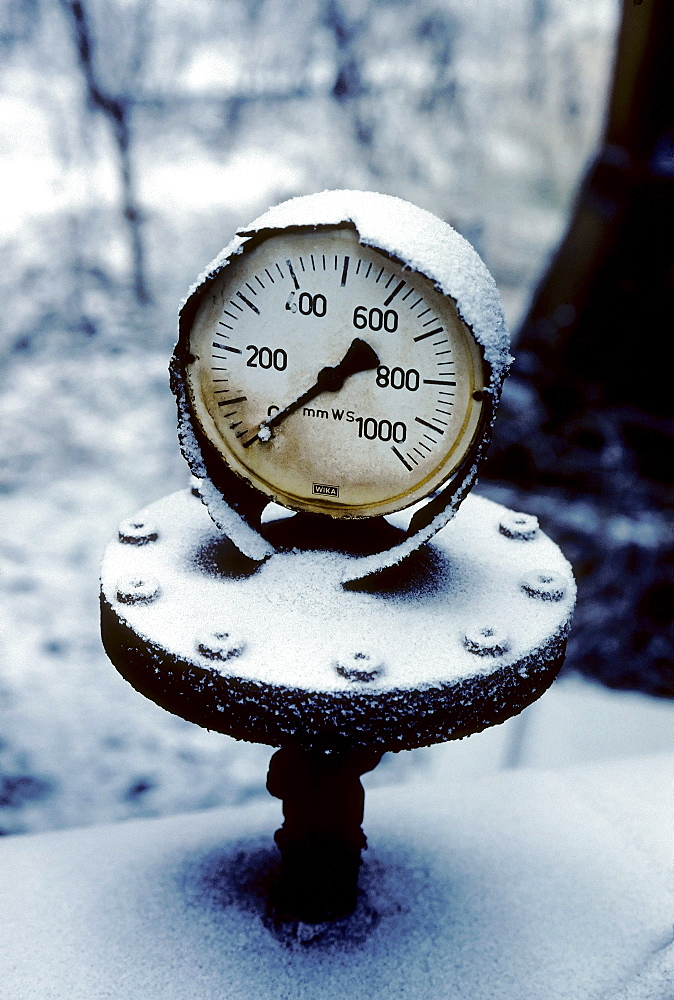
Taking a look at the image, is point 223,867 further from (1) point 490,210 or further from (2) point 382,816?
(1) point 490,210

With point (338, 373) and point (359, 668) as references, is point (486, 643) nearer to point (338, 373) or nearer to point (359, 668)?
point (359, 668)

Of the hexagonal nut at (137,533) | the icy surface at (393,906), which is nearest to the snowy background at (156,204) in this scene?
the icy surface at (393,906)

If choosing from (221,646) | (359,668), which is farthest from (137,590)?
(359,668)

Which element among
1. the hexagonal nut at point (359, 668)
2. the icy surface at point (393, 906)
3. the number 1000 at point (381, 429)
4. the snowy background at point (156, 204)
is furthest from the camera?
the snowy background at point (156, 204)

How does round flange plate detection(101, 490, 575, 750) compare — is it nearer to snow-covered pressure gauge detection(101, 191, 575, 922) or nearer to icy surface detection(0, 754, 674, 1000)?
snow-covered pressure gauge detection(101, 191, 575, 922)

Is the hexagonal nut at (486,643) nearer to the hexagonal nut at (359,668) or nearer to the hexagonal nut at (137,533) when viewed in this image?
the hexagonal nut at (359,668)

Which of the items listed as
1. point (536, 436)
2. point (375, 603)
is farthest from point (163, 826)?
point (536, 436)

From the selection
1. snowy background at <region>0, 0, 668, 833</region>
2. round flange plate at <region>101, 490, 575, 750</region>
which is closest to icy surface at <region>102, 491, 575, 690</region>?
round flange plate at <region>101, 490, 575, 750</region>
